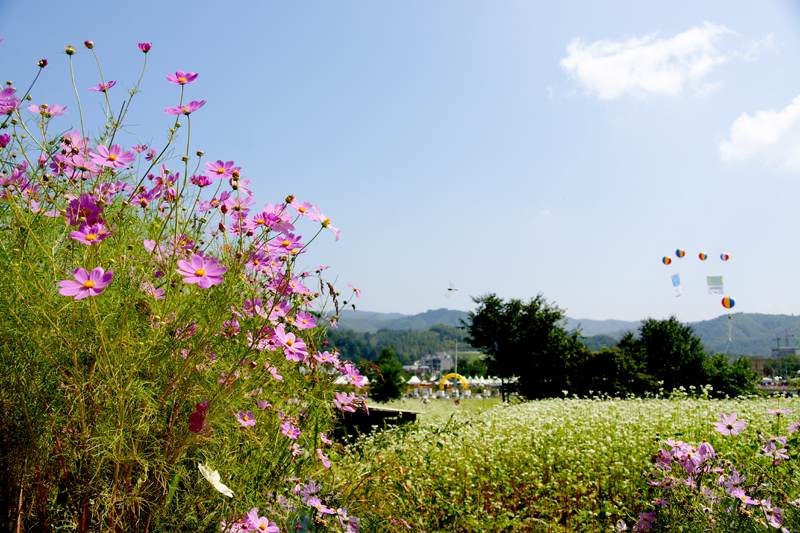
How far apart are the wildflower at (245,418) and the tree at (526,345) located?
52.5 feet

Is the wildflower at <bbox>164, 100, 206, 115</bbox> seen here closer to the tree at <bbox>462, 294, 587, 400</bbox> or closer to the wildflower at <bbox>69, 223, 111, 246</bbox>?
the wildflower at <bbox>69, 223, 111, 246</bbox>

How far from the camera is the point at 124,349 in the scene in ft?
3.93

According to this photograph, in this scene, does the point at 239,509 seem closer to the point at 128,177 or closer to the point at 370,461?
the point at 370,461

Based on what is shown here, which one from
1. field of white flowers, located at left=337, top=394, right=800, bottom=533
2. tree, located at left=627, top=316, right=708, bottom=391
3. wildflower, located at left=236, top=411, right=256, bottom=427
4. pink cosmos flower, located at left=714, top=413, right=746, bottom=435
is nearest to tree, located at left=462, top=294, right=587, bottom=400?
tree, located at left=627, top=316, right=708, bottom=391

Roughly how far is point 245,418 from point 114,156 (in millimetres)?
901

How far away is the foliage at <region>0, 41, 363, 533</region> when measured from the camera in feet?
3.83

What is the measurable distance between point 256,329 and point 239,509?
562 mm

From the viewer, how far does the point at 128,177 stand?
5.89 ft

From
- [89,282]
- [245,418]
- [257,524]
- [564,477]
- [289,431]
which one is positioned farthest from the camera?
[564,477]

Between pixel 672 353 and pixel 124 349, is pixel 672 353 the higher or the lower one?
the lower one

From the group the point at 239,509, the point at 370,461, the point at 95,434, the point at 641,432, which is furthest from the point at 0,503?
the point at 641,432

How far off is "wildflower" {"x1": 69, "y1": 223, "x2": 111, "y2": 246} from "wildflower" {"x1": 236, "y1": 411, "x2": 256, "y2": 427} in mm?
636

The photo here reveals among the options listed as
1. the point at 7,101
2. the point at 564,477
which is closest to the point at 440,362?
the point at 564,477

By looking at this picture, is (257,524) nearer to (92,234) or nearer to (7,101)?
(92,234)
